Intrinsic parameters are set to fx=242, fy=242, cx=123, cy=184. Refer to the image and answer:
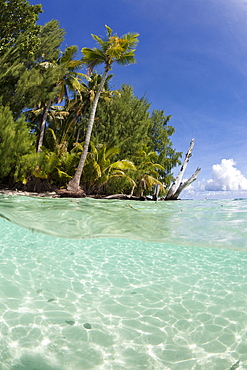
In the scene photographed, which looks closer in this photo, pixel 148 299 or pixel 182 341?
pixel 182 341

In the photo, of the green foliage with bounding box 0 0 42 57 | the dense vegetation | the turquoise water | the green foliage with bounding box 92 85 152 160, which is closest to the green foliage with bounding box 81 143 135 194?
the dense vegetation

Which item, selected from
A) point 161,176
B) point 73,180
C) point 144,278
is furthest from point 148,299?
point 161,176

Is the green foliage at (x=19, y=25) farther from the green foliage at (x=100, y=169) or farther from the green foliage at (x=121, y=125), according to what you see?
the green foliage at (x=121, y=125)

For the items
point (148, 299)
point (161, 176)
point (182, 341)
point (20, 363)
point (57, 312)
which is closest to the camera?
point (20, 363)

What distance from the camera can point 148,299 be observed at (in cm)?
421

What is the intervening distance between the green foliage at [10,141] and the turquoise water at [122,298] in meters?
9.40

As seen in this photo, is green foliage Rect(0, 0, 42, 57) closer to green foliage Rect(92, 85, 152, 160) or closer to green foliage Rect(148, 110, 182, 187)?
green foliage Rect(92, 85, 152, 160)

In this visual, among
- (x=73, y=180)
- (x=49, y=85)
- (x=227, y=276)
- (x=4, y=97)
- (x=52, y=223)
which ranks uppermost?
(x=49, y=85)

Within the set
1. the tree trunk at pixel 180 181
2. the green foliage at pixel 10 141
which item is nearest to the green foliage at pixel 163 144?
the tree trunk at pixel 180 181

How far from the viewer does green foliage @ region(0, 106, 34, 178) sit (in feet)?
53.6

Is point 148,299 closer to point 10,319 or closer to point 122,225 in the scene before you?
point 10,319

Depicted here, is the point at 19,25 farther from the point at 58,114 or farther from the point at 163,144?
the point at 163,144

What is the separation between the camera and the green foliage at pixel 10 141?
1634 cm

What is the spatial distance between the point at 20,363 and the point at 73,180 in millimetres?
16645
